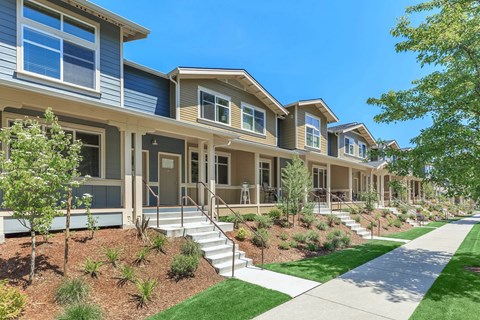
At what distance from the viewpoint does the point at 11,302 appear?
14.6ft

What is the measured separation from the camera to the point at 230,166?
16078mm

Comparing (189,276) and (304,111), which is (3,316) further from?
(304,111)

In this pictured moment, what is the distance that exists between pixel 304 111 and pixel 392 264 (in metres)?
12.8

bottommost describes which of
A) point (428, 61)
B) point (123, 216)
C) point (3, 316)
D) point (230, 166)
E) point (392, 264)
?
point (392, 264)

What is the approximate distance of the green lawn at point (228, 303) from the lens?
16.8 feet

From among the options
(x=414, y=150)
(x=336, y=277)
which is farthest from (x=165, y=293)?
(x=414, y=150)

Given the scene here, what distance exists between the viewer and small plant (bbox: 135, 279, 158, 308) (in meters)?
5.41

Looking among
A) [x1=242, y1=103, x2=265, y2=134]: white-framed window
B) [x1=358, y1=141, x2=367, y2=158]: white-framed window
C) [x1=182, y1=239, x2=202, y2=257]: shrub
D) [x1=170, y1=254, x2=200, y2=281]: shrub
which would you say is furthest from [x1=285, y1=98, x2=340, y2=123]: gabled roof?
[x1=170, y1=254, x2=200, y2=281]: shrub

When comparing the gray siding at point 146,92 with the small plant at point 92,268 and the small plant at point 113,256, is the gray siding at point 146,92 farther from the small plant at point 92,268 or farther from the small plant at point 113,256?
the small plant at point 92,268

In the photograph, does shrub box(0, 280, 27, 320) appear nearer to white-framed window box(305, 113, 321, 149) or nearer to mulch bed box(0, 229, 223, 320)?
mulch bed box(0, 229, 223, 320)

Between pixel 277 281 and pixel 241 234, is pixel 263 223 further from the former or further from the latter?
pixel 277 281

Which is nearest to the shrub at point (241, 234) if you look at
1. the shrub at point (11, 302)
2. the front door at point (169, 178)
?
the front door at point (169, 178)

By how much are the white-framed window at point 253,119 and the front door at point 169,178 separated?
452cm

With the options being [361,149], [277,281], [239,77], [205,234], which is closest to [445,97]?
[277,281]
